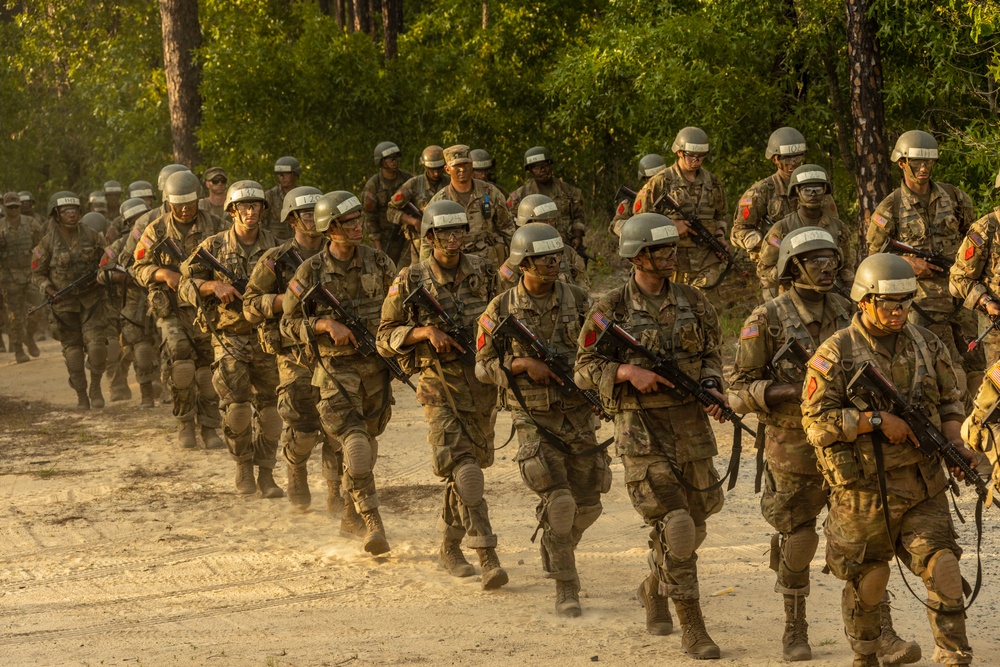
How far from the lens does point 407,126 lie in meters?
18.9

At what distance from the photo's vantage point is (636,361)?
7340 millimetres

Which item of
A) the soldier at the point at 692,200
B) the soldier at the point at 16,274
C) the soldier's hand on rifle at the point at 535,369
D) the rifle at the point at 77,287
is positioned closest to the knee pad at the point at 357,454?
the soldier's hand on rifle at the point at 535,369

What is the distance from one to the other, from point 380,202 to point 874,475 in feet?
31.5

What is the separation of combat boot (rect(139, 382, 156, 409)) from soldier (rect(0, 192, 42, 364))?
477 centimetres

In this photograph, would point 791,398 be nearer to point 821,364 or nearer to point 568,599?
point 821,364

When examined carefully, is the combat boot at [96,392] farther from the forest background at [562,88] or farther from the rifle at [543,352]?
the rifle at [543,352]

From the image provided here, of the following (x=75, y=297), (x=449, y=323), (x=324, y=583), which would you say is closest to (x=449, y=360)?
(x=449, y=323)

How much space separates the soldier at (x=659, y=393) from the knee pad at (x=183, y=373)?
556 centimetres

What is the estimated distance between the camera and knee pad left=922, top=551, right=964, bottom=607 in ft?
20.4

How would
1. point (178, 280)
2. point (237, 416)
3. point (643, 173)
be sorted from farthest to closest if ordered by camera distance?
point (643, 173)
point (178, 280)
point (237, 416)

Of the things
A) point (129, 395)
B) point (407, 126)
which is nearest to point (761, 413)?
point (129, 395)

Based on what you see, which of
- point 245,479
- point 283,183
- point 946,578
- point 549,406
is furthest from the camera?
point 283,183

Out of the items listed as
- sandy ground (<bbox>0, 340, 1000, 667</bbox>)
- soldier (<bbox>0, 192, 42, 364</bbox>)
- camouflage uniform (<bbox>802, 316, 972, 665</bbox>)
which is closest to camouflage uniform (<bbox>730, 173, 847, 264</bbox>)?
sandy ground (<bbox>0, 340, 1000, 667</bbox>)

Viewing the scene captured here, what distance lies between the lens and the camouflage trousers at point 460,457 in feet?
27.7
